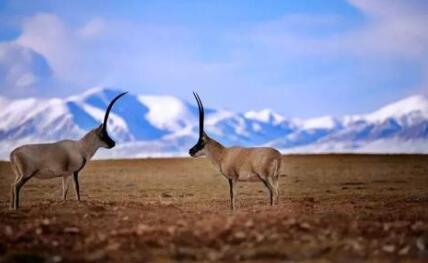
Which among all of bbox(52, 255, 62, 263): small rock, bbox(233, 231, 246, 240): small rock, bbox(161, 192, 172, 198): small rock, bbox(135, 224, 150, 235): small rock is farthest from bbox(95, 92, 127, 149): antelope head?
bbox(52, 255, 62, 263): small rock

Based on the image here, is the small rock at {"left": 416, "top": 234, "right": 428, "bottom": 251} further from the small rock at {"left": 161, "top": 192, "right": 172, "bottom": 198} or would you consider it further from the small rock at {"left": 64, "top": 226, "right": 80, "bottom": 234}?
the small rock at {"left": 161, "top": 192, "right": 172, "bottom": 198}

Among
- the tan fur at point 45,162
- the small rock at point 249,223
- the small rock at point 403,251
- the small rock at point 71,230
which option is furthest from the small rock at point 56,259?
the tan fur at point 45,162

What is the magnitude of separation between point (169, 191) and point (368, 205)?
12.7 metres

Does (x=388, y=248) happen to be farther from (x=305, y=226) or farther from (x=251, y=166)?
(x=251, y=166)

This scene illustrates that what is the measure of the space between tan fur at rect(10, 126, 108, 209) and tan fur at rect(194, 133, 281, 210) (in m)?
4.32

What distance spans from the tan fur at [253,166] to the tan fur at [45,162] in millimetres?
4320

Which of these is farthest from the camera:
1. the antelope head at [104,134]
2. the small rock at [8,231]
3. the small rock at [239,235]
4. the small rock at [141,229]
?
the antelope head at [104,134]

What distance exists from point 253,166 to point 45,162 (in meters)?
5.84

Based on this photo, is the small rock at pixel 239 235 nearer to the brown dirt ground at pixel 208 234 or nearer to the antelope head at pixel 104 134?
the brown dirt ground at pixel 208 234

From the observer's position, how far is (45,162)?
65.9ft

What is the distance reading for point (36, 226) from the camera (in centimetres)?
1330

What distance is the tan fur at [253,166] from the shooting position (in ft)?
67.7

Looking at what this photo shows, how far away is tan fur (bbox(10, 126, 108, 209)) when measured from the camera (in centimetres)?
1983

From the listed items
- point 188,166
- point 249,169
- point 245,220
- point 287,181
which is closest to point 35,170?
point 249,169
